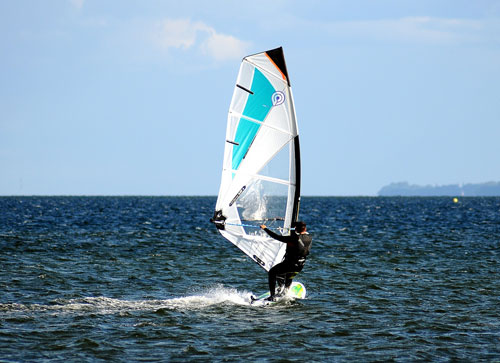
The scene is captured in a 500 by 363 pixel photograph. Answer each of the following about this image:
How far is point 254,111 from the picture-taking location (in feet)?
50.0

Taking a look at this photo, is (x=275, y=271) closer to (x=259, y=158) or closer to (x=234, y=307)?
(x=234, y=307)

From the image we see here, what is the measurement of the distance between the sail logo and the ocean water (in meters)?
5.00

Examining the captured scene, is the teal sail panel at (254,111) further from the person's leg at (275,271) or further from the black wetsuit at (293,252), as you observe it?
the person's leg at (275,271)

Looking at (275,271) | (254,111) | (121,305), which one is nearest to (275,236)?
(275,271)

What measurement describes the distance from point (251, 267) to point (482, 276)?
8.19 metres

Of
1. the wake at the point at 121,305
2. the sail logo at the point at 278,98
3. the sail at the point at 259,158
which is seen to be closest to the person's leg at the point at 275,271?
the sail at the point at 259,158

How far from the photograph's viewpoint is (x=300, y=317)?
1449cm

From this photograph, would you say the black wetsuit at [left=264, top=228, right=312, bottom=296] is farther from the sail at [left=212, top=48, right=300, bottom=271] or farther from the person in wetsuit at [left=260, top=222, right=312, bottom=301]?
the sail at [left=212, top=48, right=300, bottom=271]

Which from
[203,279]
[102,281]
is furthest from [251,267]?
[102,281]

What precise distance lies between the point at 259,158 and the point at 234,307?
371 centimetres

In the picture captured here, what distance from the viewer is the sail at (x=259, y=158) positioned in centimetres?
1508

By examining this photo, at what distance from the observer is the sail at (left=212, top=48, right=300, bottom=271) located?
1508 cm

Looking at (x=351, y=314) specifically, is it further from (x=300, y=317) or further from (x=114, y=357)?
(x=114, y=357)

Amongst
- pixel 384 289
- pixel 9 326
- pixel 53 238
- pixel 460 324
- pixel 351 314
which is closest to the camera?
pixel 9 326
